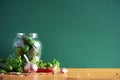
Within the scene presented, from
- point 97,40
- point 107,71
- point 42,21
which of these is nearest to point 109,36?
point 97,40

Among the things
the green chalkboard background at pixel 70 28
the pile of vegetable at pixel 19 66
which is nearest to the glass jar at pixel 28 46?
the pile of vegetable at pixel 19 66

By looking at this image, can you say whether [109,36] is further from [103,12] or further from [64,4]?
[64,4]

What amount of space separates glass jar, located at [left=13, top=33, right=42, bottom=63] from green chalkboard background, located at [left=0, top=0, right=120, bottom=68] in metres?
0.14

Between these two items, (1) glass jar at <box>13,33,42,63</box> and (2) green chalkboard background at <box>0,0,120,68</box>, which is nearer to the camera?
(1) glass jar at <box>13,33,42,63</box>

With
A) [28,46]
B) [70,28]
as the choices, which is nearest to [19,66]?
[28,46]

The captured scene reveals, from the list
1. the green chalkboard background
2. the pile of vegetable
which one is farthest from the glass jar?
the green chalkboard background

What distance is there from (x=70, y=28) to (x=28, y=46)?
34 centimetres

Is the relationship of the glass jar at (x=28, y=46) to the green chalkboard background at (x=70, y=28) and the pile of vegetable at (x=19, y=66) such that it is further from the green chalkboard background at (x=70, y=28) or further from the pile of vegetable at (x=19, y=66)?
the green chalkboard background at (x=70, y=28)

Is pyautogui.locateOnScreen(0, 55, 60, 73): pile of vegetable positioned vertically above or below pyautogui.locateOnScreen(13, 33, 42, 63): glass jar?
below

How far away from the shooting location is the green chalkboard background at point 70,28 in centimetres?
186

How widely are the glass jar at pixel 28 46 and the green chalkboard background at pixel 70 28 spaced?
0.14m

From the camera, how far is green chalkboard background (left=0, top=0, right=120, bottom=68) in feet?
6.10

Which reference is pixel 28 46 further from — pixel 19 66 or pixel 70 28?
pixel 70 28

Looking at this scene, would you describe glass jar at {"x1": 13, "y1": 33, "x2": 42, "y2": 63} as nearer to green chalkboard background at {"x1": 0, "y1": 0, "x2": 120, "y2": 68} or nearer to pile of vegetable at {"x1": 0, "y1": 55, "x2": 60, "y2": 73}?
pile of vegetable at {"x1": 0, "y1": 55, "x2": 60, "y2": 73}
